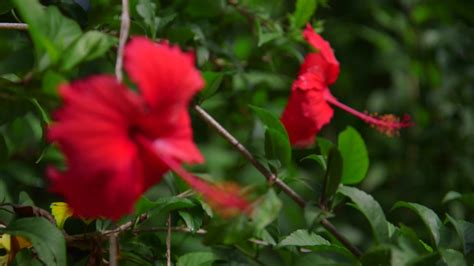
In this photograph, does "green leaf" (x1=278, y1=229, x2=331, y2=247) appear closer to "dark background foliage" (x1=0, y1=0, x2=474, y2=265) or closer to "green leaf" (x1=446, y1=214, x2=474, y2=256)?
"dark background foliage" (x1=0, y1=0, x2=474, y2=265)

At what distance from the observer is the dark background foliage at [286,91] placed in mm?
1022

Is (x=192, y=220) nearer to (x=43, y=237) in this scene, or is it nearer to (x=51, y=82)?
(x=43, y=237)

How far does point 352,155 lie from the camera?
100cm

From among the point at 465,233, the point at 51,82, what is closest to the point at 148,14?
the point at 51,82

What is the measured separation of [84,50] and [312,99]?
47 cm

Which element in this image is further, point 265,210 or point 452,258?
point 452,258

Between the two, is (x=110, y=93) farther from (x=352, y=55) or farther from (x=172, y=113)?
(x=352, y=55)

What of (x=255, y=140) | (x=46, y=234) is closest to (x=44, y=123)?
(x=46, y=234)

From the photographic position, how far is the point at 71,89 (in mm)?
639

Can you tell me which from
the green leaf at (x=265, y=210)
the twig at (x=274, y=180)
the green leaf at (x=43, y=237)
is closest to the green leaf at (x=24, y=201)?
the green leaf at (x=43, y=237)

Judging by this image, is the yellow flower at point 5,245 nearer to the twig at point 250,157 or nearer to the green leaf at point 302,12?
the twig at point 250,157

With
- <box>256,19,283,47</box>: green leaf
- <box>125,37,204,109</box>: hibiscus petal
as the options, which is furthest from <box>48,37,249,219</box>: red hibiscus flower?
<box>256,19,283,47</box>: green leaf

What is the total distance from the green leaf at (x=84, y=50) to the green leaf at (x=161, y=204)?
241mm

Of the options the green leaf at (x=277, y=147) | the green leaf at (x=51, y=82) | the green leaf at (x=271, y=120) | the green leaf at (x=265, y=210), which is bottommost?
the green leaf at (x=277, y=147)
